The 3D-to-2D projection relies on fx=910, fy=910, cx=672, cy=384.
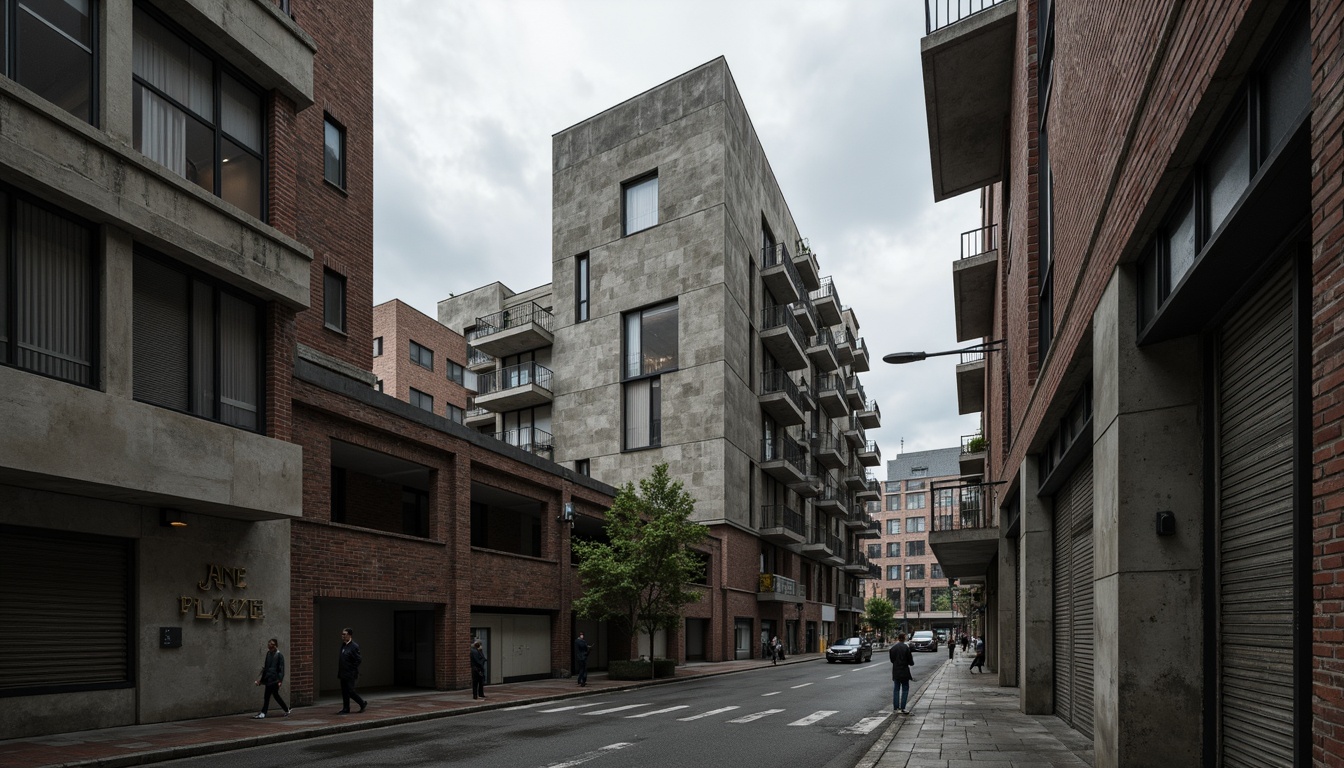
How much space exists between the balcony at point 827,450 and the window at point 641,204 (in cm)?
2193

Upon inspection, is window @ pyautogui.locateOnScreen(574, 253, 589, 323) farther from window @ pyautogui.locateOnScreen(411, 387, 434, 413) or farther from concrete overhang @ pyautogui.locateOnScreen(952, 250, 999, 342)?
concrete overhang @ pyautogui.locateOnScreen(952, 250, 999, 342)

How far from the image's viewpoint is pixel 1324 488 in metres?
4.10

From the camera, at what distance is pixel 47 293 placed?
13.0 meters

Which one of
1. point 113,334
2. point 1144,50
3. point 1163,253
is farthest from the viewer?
point 113,334

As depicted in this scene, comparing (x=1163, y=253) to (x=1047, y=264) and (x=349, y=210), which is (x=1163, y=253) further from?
(x=349, y=210)

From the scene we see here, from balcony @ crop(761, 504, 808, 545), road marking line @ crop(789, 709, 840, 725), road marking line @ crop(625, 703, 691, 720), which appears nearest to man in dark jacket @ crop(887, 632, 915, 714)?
road marking line @ crop(789, 709, 840, 725)

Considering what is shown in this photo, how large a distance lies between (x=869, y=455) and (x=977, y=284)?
2280 inches

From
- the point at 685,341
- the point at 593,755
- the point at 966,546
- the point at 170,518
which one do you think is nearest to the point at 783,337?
the point at 685,341

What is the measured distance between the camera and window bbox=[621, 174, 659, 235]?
45.2 meters

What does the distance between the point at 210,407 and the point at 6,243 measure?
13.7 feet

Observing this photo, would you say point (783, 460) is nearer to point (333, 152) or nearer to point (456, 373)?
point (456, 373)

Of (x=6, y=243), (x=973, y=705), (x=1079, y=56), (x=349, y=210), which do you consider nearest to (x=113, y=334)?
(x=6, y=243)

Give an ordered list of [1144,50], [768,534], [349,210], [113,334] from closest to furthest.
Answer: [1144,50], [113,334], [349,210], [768,534]

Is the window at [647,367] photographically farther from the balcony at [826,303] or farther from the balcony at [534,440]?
the balcony at [826,303]
